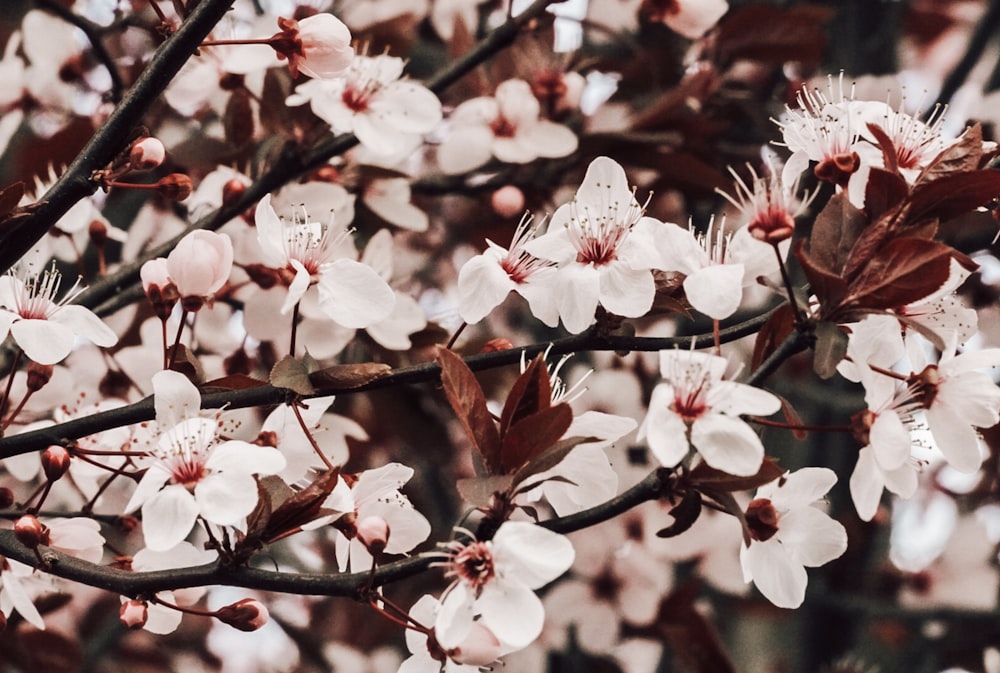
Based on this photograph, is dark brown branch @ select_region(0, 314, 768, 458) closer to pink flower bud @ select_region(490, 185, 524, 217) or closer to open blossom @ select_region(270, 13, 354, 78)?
open blossom @ select_region(270, 13, 354, 78)

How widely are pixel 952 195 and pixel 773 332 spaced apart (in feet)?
0.47

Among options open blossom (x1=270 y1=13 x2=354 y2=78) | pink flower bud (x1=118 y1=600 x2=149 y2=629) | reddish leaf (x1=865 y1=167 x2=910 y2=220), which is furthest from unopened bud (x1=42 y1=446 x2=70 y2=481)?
reddish leaf (x1=865 y1=167 x2=910 y2=220)

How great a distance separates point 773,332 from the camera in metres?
0.71

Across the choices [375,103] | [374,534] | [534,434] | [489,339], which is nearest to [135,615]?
[374,534]

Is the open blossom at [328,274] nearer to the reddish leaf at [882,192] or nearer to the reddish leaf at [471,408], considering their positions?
the reddish leaf at [471,408]

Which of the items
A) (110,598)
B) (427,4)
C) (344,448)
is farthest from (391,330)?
(110,598)

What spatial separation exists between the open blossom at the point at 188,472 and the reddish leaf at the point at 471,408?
0.38 ft

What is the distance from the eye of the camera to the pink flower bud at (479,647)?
0.61 m

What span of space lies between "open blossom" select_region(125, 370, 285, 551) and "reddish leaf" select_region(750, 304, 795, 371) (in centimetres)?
32

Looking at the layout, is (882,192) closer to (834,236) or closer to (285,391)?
(834,236)

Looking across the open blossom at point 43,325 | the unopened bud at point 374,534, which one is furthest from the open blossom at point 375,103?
the unopened bud at point 374,534

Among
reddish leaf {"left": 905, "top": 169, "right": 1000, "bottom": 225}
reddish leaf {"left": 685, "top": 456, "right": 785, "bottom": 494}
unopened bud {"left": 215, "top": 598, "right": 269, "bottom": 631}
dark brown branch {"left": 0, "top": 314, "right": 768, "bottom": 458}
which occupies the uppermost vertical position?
reddish leaf {"left": 905, "top": 169, "right": 1000, "bottom": 225}

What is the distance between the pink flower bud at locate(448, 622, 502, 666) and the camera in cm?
61

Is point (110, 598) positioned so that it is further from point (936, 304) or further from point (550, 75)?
point (936, 304)
